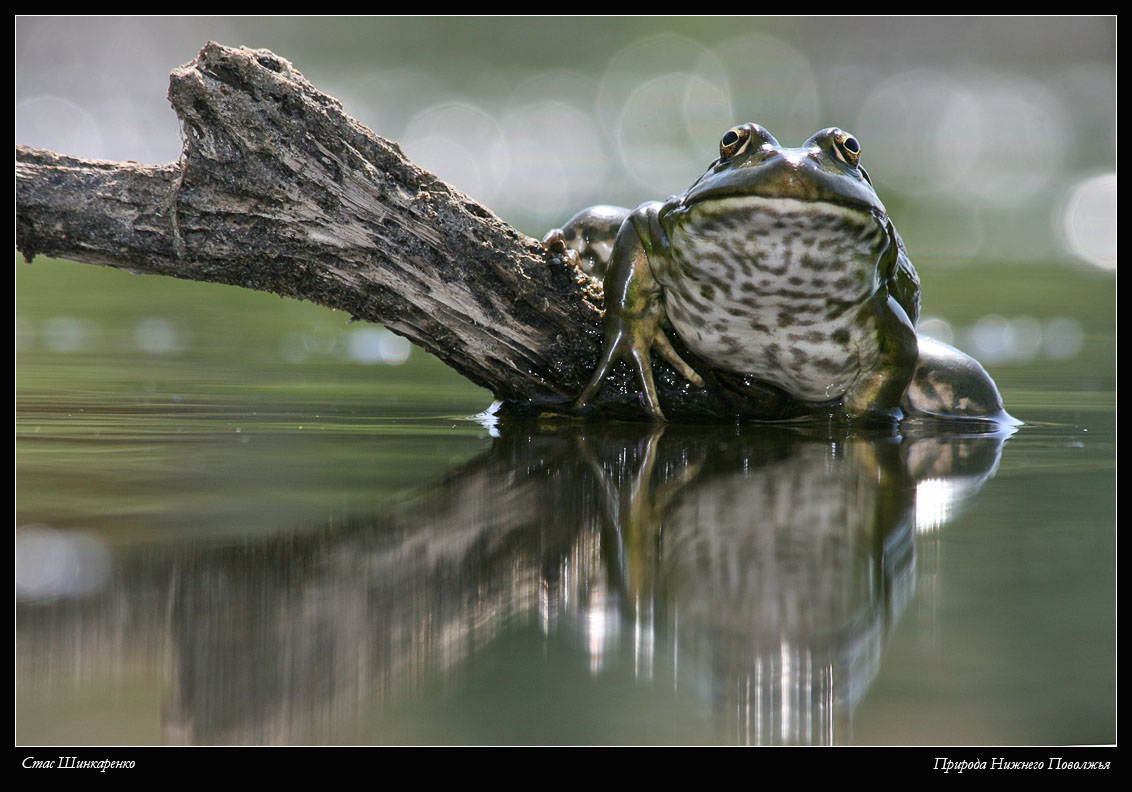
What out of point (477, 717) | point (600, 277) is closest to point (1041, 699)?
point (477, 717)

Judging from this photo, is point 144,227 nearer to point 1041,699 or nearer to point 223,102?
point 223,102

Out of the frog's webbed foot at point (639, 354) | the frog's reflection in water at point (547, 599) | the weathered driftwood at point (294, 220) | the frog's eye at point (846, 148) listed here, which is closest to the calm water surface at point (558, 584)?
the frog's reflection in water at point (547, 599)

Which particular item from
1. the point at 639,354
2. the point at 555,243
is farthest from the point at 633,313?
the point at 555,243

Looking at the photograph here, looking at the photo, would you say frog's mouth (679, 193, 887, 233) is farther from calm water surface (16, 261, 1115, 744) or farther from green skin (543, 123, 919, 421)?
calm water surface (16, 261, 1115, 744)

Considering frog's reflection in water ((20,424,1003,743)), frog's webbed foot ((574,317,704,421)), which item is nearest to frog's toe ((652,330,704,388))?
frog's webbed foot ((574,317,704,421))

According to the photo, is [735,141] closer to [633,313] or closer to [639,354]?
[633,313]
